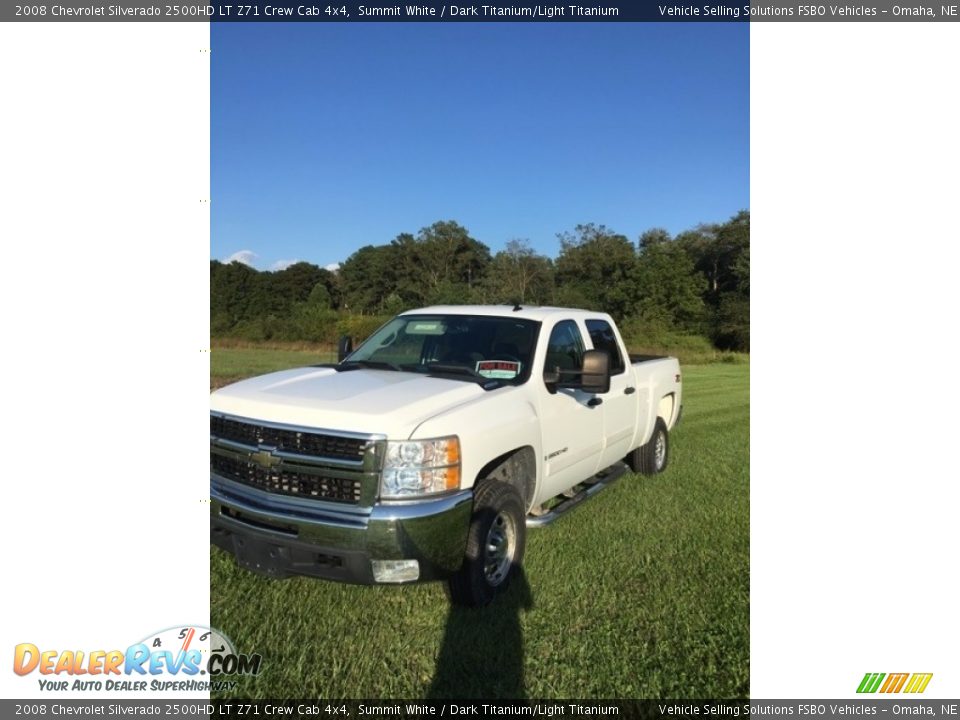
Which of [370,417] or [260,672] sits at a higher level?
[370,417]

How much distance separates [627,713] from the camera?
2.69m

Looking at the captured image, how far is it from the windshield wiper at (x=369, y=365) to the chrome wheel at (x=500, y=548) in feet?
4.61

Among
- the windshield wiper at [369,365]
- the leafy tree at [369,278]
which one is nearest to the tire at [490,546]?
the windshield wiper at [369,365]

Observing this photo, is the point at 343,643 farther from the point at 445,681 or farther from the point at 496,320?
the point at 496,320

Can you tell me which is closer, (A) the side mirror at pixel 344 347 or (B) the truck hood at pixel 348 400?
(B) the truck hood at pixel 348 400

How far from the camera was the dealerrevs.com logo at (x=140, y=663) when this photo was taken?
246 centimetres

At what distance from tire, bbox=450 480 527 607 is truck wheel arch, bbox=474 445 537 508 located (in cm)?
11

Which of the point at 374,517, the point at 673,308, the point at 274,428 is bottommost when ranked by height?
the point at 374,517

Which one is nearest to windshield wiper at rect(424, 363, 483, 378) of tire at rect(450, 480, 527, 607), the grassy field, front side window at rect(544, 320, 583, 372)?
front side window at rect(544, 320, 583, 372)

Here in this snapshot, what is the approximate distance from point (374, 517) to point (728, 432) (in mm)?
8216

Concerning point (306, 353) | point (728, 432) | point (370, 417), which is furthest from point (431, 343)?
point (306, 353)

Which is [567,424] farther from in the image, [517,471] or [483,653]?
[483,653]

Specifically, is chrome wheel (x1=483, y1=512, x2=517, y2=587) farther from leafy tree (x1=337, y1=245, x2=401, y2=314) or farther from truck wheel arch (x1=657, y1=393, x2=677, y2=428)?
leafy tree (x1=337, y1=245, x2=401, y2=314)

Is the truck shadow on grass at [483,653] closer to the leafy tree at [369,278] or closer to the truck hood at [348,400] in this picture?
the truck hood at [348,400]
